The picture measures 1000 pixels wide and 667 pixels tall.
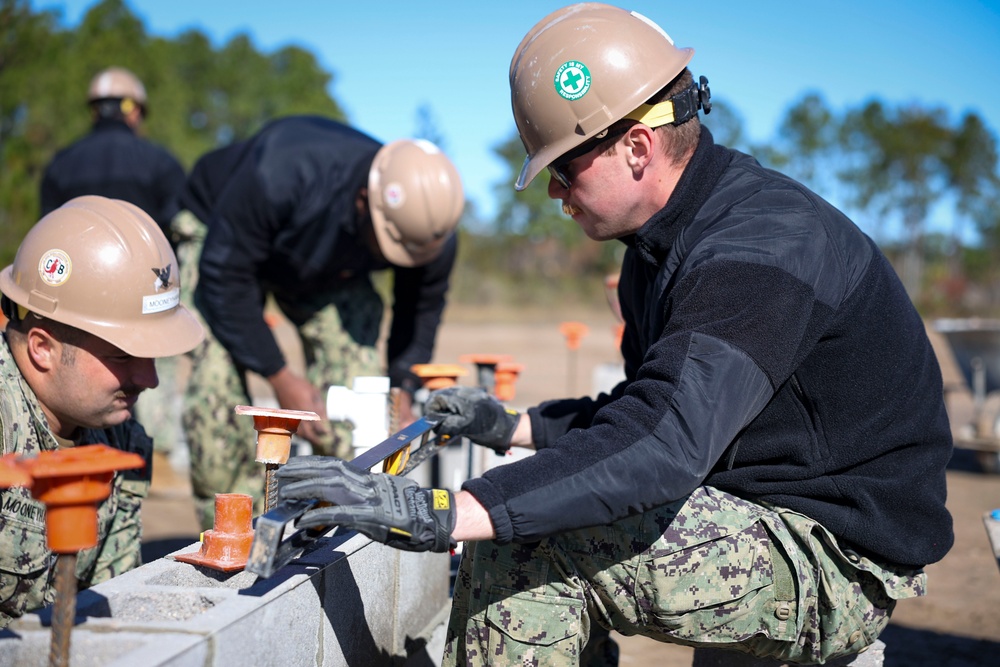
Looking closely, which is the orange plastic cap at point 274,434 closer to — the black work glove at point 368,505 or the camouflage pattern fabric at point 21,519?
the black work glove at point 368,505

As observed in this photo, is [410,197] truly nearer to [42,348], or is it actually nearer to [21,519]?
[42,348]

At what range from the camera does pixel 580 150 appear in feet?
9.28

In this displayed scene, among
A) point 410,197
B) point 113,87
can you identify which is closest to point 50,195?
point 113,87

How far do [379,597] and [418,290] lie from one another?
10.7 feet

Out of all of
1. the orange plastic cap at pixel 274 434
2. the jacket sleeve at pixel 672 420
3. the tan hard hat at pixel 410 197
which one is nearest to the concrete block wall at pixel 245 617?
the orange plastic cap at pixel 274 434

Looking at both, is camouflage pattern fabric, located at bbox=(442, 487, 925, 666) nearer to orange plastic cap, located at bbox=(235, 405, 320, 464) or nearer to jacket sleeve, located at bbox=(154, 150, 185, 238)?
orange plastic cap, located at bbox=(235, 405, 320, 464)

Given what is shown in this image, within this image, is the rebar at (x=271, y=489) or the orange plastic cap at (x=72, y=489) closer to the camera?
the orange plastic cap at (x=72, y=489)

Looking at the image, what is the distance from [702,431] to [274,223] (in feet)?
11.1

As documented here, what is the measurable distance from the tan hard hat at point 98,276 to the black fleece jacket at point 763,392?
129cm

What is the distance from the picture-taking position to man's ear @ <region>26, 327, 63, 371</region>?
A: 2902 mm

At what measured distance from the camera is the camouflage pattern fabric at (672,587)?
2.54 m

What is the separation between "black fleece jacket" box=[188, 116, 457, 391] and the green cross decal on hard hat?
2576 millimetres

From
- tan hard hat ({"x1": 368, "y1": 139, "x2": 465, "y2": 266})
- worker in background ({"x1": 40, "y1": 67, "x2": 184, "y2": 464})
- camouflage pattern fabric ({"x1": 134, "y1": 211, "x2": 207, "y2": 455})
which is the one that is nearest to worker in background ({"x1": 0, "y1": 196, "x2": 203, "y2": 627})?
tan hard hat ({"x1": 368, "y1": 139, "x2": 465, "y2": 266})

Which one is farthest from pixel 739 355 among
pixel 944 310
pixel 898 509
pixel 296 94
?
pixel 296 94
